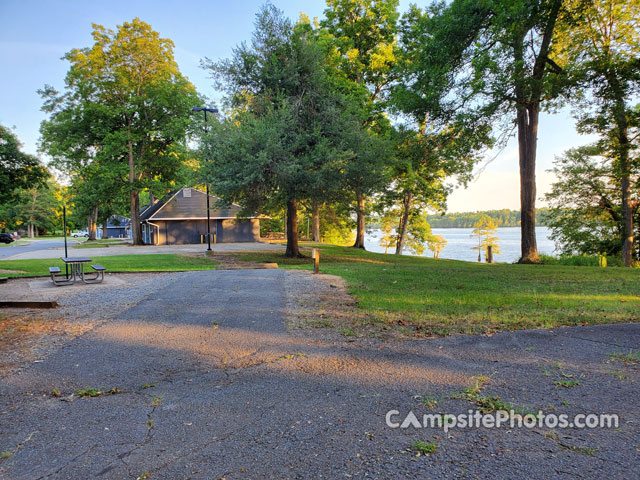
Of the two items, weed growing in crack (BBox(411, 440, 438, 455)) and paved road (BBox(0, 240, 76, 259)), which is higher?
weed growing in crack (BBox(411, 440, 438, 455))

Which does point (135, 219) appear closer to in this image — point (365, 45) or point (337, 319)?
point (365, 45)

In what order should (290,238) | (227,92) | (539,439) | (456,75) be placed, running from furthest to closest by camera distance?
(290,238)
(227,92)
(456,75)
(539,439)

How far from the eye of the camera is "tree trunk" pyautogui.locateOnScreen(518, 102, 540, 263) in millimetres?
15391

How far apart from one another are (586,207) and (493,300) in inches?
954

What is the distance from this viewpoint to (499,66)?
41.4ft

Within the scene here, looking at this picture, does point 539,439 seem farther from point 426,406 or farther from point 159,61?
point 159,61

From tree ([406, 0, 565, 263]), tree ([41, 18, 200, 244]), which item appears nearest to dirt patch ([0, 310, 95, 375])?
tree ([406, 0, 565, 263])

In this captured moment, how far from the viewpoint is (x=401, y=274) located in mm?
11305

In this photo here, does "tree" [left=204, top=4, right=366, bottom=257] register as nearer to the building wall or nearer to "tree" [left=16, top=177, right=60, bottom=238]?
the building wall

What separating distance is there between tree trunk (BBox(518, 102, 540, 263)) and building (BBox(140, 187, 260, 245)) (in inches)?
918

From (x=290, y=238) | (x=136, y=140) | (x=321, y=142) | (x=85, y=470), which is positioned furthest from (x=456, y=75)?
(x=136, y=140)

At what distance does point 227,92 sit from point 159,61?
17.4 metres

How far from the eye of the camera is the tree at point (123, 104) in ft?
93.0

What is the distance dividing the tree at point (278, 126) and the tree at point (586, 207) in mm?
18045
